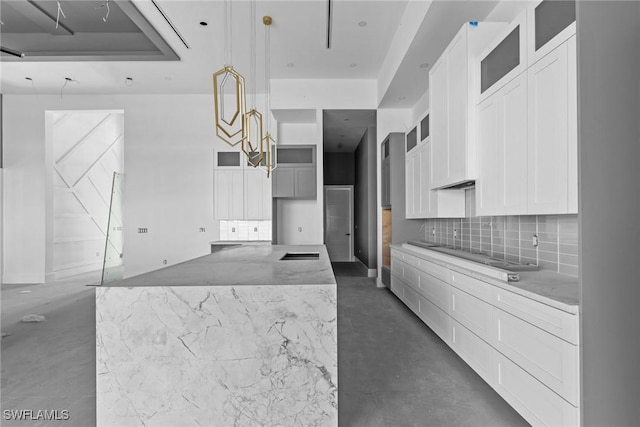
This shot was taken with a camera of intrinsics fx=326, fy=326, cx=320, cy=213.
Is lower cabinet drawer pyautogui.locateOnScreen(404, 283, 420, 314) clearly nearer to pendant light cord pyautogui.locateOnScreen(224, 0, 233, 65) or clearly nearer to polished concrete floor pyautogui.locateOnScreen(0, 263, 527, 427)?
polished concrete floor pyautogui.locateOnScreen(0, 263, 527, 427)

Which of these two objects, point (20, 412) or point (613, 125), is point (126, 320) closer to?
point (20, 412)

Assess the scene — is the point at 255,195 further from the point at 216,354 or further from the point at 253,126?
the point at 216,354

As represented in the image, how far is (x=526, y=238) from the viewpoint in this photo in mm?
2607

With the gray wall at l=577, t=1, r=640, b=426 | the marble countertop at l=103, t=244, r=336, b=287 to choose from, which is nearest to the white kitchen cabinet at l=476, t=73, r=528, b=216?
the marble countertop at l=103, t=244, r=336, b=287

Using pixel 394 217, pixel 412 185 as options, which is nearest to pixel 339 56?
pixel 412 185

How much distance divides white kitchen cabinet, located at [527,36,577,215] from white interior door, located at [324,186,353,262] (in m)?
7.08

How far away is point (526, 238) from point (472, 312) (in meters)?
0.77

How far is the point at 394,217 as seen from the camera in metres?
5.21

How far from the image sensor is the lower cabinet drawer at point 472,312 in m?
2.21

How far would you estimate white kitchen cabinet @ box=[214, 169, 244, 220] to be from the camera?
6043mm

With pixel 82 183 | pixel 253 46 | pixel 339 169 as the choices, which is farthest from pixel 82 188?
pixel 339 169

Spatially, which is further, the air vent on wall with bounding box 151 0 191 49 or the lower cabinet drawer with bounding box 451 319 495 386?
the air vent on wall with bounding box 151 0 191 49

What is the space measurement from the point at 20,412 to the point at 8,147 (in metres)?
6.51

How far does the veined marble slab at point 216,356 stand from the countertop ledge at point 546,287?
3.57 feet
